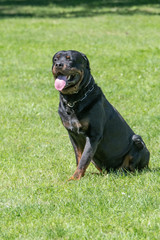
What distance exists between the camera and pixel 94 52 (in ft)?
46.4

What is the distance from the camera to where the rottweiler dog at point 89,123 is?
5.30 m

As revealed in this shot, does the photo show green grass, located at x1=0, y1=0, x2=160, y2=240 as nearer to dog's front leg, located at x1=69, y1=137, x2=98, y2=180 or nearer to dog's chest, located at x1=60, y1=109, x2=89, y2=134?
dog's front leg, located at x1=69, y1=137, x2=98, y2=180

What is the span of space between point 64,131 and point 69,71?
3133 millimetres

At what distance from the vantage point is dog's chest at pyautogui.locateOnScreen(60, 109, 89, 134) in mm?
5445

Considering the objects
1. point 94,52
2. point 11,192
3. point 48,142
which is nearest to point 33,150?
point 48,142

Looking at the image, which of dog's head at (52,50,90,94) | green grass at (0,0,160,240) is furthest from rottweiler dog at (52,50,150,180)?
green grass at (0,0,160,240)

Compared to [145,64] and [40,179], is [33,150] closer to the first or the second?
[40,179]

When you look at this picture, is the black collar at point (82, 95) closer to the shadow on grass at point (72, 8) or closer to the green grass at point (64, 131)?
the green grass at point (64, 131)

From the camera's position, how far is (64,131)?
8.27 m

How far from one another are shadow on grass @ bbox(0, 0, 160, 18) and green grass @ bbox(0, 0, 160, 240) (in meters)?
1.34

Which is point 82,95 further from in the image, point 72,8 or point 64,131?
Answer: point 72,8

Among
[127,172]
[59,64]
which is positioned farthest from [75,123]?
[127,172]

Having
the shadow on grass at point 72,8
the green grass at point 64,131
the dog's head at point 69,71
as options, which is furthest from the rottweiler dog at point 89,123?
the shadow on grass at point 72,8

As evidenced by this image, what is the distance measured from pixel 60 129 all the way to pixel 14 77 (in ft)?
13.4
